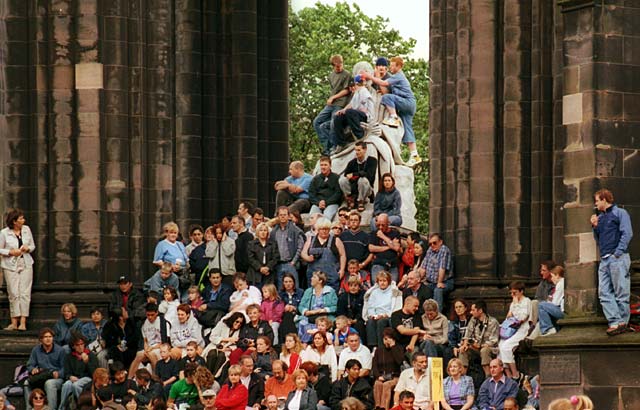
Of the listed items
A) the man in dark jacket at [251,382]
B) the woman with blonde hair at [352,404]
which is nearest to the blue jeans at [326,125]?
the man in dark jacket at [251,382]

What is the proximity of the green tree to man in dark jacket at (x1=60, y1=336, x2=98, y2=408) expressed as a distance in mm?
31978

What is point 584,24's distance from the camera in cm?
4194

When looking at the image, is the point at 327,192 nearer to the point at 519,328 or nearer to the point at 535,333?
the point at 519,328

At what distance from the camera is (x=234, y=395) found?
43875mm

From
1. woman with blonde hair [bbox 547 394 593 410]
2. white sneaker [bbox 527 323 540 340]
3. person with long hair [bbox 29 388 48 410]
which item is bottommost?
person with long hair [bbox 29 388 48 410]

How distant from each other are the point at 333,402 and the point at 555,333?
137 inches

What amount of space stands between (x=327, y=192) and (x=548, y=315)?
25.8 feet

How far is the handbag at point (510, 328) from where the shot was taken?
144ft

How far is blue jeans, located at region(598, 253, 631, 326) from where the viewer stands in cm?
4094

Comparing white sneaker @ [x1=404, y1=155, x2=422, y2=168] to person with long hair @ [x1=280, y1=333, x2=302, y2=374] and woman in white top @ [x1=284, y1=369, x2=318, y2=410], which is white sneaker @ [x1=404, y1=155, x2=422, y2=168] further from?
woman in white top @ [x1=284, y1=369, x2=318, y2=410]

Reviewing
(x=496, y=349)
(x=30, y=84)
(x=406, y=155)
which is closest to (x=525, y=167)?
(x=496, y=349)

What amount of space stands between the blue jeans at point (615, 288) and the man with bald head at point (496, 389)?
1.85m

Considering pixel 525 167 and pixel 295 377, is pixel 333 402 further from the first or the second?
pixel 525 167

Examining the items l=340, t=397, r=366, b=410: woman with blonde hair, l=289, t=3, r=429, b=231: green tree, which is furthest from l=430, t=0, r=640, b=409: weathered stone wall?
l=289, t=3, r=429, b=231: green tree
